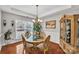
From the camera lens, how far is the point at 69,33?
2.07 m

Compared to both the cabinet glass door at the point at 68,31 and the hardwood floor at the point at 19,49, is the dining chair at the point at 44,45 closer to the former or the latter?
the hardwood floor at the point at 19,49

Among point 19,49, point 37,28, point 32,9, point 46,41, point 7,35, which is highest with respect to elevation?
point 32,9

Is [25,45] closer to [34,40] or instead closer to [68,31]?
[34,40]

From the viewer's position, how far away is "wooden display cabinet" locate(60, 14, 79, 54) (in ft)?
6.66

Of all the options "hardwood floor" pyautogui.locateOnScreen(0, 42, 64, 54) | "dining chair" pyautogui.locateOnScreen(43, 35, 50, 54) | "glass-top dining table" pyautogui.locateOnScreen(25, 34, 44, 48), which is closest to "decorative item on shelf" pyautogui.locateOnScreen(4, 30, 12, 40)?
"hardwood floor" pyautogui.locateOnScreen(0, 42, 64, 54)

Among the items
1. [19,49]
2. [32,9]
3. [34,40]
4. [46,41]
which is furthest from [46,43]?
[32,9]

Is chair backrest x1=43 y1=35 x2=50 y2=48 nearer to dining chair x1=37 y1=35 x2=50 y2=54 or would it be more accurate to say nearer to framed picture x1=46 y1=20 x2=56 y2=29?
dining chair x1=37 y1=35 x2=50 y2=54

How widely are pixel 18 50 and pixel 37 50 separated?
31cm

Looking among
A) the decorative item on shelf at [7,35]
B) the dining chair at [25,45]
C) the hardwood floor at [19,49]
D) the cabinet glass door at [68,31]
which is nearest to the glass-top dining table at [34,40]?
the dining chair at [25,45]
